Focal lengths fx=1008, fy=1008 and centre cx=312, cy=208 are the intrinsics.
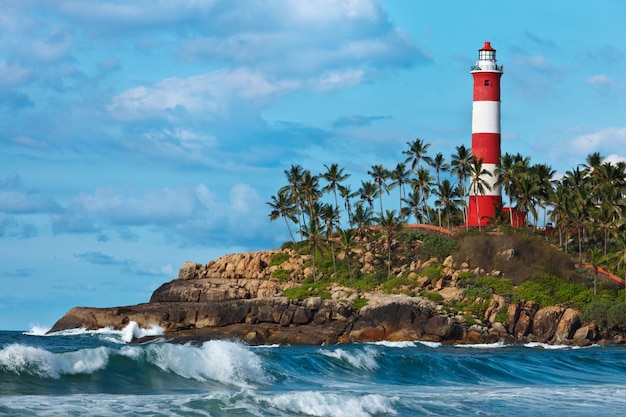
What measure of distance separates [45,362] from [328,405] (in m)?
8.62

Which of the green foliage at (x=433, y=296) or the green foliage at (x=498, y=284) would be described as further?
the green foliage at (x=498, y=284)

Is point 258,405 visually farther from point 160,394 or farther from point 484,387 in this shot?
point 484,387

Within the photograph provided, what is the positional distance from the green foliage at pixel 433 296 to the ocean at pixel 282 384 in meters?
23.6

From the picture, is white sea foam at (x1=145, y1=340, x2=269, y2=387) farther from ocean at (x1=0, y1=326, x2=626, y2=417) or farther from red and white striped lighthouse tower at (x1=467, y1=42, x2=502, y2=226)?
red and white striped lighthouse tower at (x1=467, y1=42, x2=502, y2=226)

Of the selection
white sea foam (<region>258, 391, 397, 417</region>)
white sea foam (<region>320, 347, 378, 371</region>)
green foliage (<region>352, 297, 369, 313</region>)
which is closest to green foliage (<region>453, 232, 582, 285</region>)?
green foliage (<region>352, 297, 369, 313</region>)

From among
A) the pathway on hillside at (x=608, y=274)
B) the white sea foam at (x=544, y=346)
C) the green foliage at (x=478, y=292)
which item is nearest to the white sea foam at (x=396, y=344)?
the white sea foam at (x=544, y=346)

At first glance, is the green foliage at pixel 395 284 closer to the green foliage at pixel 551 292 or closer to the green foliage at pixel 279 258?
the green foliage at pixel 551 292

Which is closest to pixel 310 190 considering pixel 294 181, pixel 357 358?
pixel 294 181

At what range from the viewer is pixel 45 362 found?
28.5 meters

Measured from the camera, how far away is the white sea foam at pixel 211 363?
31.5 m

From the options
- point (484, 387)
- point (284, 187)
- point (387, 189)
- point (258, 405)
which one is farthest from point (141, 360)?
point (387, 189)

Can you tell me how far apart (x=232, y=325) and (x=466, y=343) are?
52.3 ft

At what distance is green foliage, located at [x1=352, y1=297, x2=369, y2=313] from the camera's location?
67875 millimetres

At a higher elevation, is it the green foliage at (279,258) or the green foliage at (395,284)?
the green foliage at (279,258)
